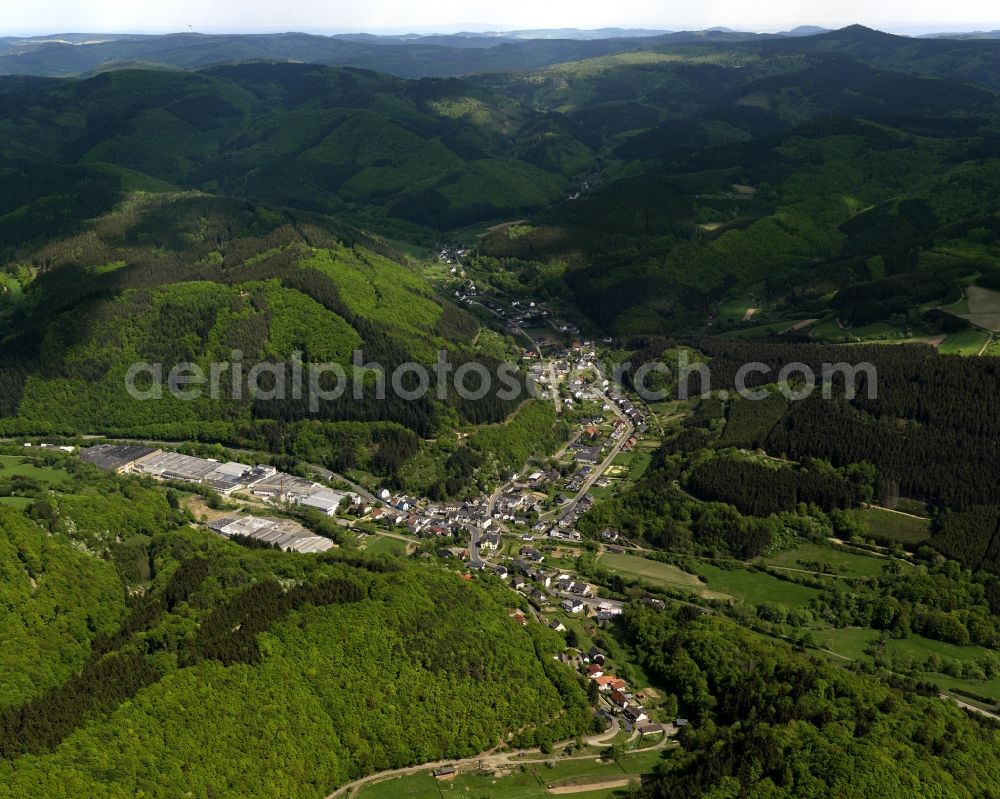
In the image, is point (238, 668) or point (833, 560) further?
point (833, 560)

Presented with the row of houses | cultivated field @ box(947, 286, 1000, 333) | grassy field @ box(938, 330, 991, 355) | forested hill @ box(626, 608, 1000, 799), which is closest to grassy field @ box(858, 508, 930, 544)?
forested hill @ box(626, 608, 1000, 799)

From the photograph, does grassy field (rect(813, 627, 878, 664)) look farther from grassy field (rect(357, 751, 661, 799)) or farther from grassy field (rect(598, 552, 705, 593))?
grassy field (rect(357, 751, 661, 799))

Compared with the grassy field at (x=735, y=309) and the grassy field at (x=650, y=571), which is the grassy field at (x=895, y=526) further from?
the grassy field at (x=735, y=309)

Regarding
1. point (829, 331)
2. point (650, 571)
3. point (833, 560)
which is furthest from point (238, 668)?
point (829, 331)

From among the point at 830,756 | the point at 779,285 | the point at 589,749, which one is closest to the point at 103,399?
the point at 589,749

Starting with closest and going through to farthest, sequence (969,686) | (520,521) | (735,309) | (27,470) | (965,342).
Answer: (969,686)
(520,521)
(27,470)
(965,342)
(735,309)

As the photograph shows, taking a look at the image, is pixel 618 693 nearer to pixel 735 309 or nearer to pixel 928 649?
pixel 928 649

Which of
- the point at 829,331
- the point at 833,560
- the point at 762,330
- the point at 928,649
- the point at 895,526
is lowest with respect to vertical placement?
the point at 928,649

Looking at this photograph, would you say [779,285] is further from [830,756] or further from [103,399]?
[830,756]
